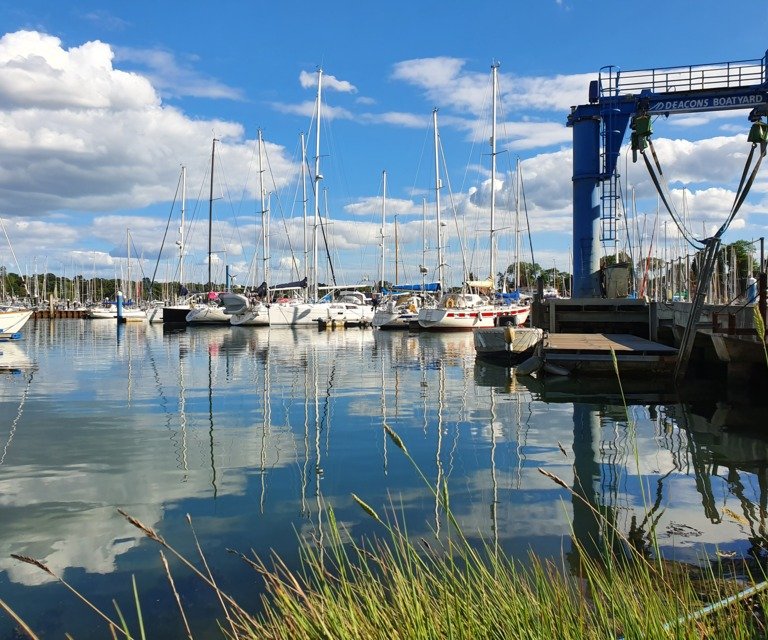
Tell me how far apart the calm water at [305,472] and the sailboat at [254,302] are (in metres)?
38.1

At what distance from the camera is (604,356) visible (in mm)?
19531

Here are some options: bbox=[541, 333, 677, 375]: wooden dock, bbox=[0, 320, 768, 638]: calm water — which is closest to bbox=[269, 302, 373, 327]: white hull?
bbox=[0, 320, 768, 638]: calm water

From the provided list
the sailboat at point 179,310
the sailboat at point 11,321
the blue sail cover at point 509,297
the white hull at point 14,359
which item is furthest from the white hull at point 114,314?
the white hull at point 14,359

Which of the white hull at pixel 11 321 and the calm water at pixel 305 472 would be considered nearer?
the calm water at pixel 305 472

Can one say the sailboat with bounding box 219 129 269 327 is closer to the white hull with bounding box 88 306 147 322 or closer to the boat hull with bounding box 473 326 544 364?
the white hull with bounding box 88 306 147 322

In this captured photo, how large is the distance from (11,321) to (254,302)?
82.2 feet

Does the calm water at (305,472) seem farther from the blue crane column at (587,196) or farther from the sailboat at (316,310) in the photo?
the sailboat at (316,310)

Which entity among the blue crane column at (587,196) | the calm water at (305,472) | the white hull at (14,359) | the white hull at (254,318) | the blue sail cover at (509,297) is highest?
the blue crane column at (587,196)

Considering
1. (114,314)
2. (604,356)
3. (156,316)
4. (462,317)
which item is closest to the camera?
(604,356)

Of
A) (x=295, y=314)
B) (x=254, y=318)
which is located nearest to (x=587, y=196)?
(x=295, y=314)

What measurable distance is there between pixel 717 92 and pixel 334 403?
638 inches

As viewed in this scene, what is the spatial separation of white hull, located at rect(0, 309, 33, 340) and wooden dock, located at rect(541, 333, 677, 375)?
95.6 feet

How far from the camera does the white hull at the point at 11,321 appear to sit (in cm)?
3706

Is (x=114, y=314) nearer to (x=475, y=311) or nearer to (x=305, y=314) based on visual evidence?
(x=305, y=314)
